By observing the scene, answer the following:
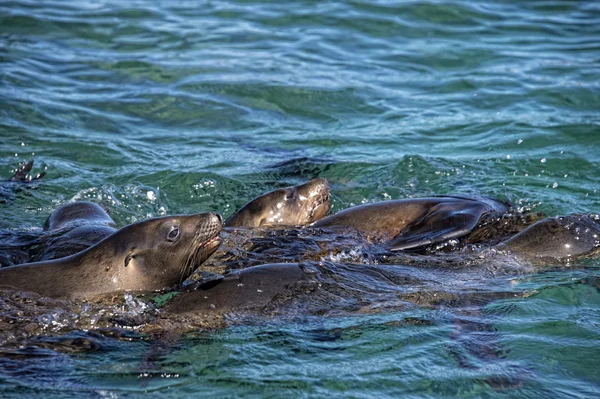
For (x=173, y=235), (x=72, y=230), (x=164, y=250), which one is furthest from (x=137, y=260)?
(x=72, y=230)

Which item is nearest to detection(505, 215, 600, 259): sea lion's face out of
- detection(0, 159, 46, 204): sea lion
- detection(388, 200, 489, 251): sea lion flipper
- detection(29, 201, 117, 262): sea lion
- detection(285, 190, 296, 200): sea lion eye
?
detection(388, 200, 489, 251): sea lion flipper

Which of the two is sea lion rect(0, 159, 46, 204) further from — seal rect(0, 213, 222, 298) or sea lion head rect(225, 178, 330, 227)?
seal rect(0, 213, 222, 298)

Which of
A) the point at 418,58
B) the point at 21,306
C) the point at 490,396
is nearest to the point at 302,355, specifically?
the point at 490,396

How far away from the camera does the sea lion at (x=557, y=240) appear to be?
6.80 metres

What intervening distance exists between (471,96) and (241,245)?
238 inches

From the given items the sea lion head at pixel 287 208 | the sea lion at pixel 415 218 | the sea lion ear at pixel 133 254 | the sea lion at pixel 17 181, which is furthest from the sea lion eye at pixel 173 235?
the sea lion at pixel 17 181

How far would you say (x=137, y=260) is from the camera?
6.21m

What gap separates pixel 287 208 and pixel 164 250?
2.04m

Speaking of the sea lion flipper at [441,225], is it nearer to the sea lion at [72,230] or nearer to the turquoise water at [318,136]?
the turquoise water at [318,136]

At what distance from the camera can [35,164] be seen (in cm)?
965

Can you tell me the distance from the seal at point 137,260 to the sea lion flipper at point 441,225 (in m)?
1.75

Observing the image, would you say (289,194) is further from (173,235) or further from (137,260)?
(137,260)

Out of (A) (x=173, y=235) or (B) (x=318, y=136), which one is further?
(B) (x=318, y=136)

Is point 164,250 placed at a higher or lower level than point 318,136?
higher
